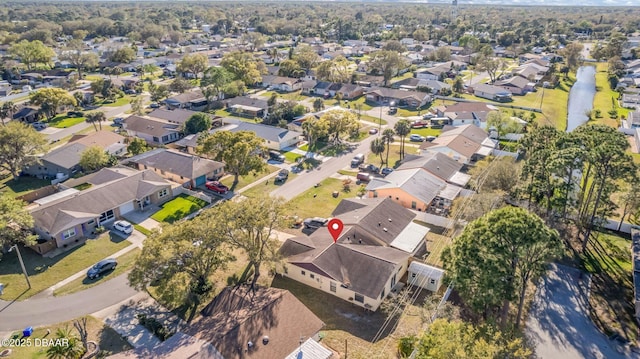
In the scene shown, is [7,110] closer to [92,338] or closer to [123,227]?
[123,227]

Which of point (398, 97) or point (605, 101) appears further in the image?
point (605, 101)

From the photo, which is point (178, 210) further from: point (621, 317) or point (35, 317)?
point (621, 317)

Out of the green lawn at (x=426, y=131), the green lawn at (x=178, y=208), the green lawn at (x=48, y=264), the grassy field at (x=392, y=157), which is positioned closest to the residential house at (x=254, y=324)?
the green lawn at (x=48, y=264)

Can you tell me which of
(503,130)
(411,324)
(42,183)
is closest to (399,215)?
(411,324)

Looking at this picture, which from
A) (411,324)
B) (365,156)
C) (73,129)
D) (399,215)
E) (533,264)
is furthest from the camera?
(73,129)

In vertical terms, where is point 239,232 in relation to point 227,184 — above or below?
above

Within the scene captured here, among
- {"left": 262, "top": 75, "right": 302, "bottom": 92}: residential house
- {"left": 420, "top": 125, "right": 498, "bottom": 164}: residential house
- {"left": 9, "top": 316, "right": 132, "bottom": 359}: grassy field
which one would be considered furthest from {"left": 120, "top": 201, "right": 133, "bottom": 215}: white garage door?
{"left": 262, "top": 75, "right": 302, "bottom": 92}: residential house

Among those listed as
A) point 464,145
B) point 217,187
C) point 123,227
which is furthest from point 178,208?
point 464,145
